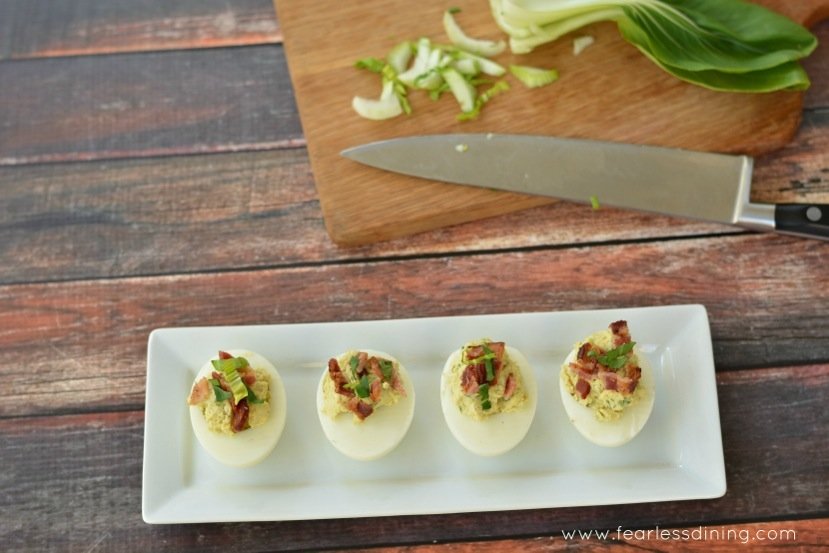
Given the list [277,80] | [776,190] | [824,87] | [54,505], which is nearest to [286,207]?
[277,80]

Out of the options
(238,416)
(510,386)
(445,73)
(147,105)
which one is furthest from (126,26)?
(510,386)

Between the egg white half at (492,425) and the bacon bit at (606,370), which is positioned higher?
the bacon bit at (606,370)

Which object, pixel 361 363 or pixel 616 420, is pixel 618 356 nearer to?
pixel 616 420

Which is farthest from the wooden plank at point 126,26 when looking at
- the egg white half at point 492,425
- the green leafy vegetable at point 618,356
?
the green leafy vegetable at point 618,356

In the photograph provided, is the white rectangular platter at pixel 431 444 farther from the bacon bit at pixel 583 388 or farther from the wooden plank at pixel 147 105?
the wooden plank at pixel 147 105

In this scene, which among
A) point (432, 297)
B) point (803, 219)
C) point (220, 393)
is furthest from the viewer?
point (432, 297)

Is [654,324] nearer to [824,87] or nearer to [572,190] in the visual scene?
[572,190]

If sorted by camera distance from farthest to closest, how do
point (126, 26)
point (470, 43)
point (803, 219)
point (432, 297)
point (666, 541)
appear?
point (126, 26) → point (470, 43) → point (432, 297) → point (803, 219) → point (666, 541)
